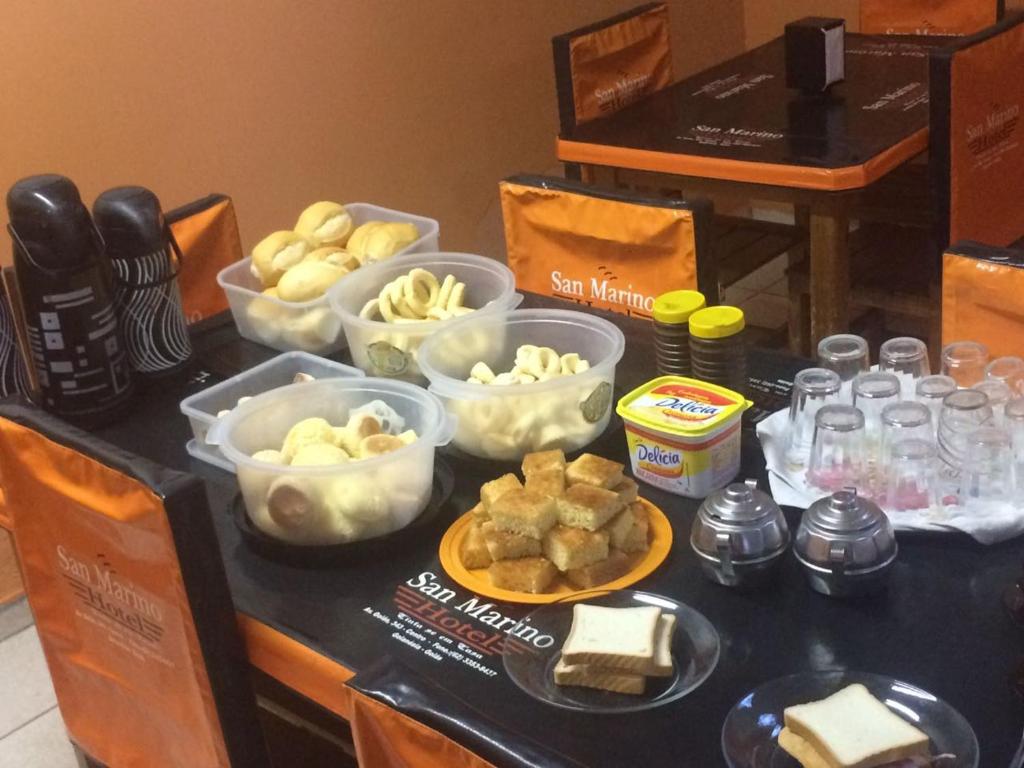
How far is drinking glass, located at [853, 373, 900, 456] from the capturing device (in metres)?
1.23

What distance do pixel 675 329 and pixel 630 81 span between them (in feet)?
5.34

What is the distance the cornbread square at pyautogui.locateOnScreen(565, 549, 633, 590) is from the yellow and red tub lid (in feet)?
0.50

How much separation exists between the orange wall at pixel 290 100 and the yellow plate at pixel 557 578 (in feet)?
5.59

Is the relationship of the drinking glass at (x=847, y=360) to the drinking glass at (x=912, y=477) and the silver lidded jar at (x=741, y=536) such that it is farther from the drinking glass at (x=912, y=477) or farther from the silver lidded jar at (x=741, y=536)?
the silver lidded jar at (x=741, y=536)

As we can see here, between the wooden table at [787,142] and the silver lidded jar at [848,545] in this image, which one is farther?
the wooden table at [787,142]

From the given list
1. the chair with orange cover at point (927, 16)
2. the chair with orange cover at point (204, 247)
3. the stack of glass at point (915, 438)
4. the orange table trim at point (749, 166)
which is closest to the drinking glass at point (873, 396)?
the stack of glass at point (915, 438)

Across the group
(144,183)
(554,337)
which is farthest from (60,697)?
(144,183)

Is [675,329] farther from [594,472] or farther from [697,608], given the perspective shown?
[697,608]

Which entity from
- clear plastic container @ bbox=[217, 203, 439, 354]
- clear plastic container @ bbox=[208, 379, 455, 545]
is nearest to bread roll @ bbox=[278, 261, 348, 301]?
clear plastic container @ bbox=[217, 203, 439, 354]

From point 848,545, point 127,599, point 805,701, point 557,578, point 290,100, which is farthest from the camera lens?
point 290,100

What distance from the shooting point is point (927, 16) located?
129 inches

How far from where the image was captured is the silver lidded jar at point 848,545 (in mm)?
1063

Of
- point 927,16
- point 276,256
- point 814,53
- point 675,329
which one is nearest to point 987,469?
point 675,329

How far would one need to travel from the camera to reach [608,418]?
1.41m
